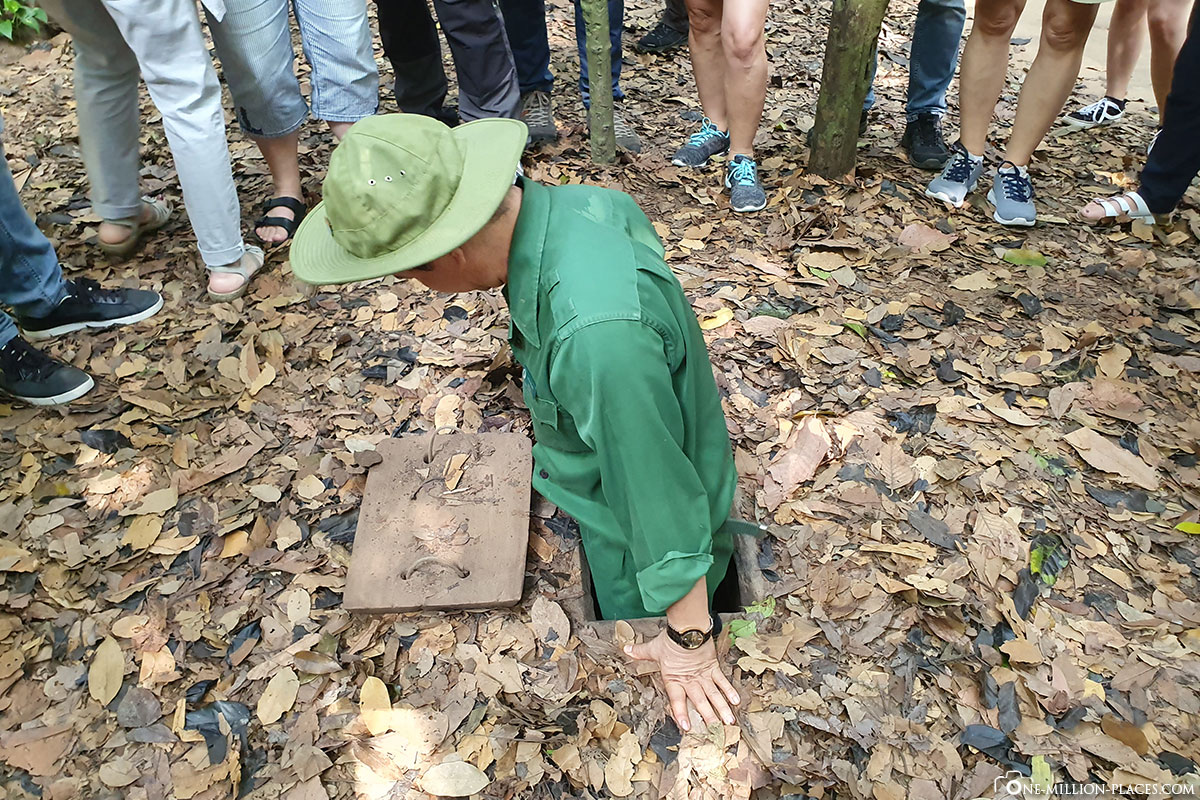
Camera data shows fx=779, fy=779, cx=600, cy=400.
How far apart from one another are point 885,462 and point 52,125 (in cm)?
542

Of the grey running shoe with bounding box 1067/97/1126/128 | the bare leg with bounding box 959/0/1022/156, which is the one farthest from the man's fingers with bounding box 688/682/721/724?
the grey running shoe with bounding box 1067/97/1126/128

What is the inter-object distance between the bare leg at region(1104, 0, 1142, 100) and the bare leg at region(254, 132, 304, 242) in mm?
4862

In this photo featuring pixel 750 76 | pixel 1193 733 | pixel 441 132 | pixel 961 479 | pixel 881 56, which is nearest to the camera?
pixel 441 132

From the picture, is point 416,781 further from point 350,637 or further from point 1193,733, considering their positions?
point 1193,733

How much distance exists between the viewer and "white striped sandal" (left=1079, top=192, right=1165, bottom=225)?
154 inches

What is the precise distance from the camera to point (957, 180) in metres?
4.18

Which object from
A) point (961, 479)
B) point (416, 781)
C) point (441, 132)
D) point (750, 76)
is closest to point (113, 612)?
point (416, 781)

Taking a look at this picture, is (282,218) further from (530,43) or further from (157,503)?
(530,43)

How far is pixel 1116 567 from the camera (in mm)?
2504

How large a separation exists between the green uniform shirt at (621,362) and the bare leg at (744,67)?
2.14 meters

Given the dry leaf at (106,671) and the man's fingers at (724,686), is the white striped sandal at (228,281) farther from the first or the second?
the man's fingers at (724,686)

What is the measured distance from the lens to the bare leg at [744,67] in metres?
3.69

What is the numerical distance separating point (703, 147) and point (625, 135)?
0.55 meters

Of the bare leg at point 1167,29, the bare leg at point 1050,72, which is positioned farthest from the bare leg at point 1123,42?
the bare leg at point 1050,72
